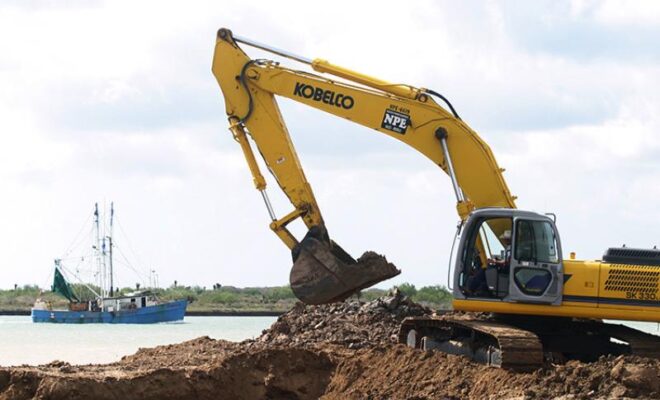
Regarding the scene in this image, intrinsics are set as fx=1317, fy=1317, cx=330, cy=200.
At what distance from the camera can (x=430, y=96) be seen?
61.9 ft

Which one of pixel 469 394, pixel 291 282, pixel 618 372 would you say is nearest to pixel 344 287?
pixel 291 282

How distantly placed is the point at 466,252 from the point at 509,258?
24.1 inches

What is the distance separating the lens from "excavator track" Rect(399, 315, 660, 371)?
55.1 ft

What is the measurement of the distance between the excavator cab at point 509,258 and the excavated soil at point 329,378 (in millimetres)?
1037

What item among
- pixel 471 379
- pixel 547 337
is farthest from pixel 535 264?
pixel 471 379

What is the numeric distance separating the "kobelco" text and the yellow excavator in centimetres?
1

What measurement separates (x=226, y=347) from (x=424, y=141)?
5.81m

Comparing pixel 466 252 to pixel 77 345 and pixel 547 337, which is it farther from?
→ pixel 77 345

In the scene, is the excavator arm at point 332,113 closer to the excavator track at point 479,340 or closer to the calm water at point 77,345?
the excavator track at point 479,340

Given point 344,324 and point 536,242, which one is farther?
point 344,324

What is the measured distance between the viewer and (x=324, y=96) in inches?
758

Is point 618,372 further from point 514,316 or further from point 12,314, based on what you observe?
point 12,314

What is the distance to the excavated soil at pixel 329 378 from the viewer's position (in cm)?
1398

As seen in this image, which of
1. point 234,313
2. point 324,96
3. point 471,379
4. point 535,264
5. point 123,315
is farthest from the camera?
point 234,313
